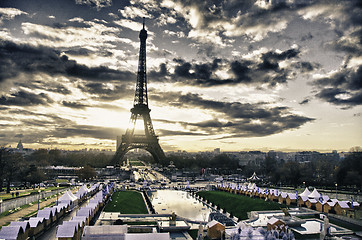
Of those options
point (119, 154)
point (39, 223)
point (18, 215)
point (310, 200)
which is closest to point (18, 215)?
point (18, 215)

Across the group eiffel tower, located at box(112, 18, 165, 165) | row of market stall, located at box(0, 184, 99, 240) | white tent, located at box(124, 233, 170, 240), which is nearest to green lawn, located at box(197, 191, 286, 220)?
white tent, located at box(124, 233, 170, 240)

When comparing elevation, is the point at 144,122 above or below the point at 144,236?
above

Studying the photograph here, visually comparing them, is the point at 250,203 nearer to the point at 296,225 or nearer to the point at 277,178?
the point at 296,225

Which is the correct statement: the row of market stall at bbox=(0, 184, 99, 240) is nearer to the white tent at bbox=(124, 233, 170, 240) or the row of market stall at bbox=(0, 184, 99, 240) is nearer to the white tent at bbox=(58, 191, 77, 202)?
the white tent at bbox=(58, 191, 77, 202)

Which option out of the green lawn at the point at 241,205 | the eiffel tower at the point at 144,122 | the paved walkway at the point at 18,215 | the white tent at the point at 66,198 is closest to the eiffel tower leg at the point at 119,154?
the eiffel tower at the point at 144,122

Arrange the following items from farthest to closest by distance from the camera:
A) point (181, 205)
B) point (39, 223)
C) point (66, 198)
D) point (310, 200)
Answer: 1. point (181, 205)
2. point (310, 200)
3. point (66, 198)
4. point (39, 223)

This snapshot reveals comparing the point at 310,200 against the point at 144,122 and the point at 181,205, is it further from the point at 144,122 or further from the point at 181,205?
the point at 144,122

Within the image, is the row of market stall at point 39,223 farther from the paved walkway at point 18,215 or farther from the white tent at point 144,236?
the white tent at point 144,236

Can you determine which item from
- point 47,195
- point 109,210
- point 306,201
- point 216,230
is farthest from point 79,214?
point 306,201
